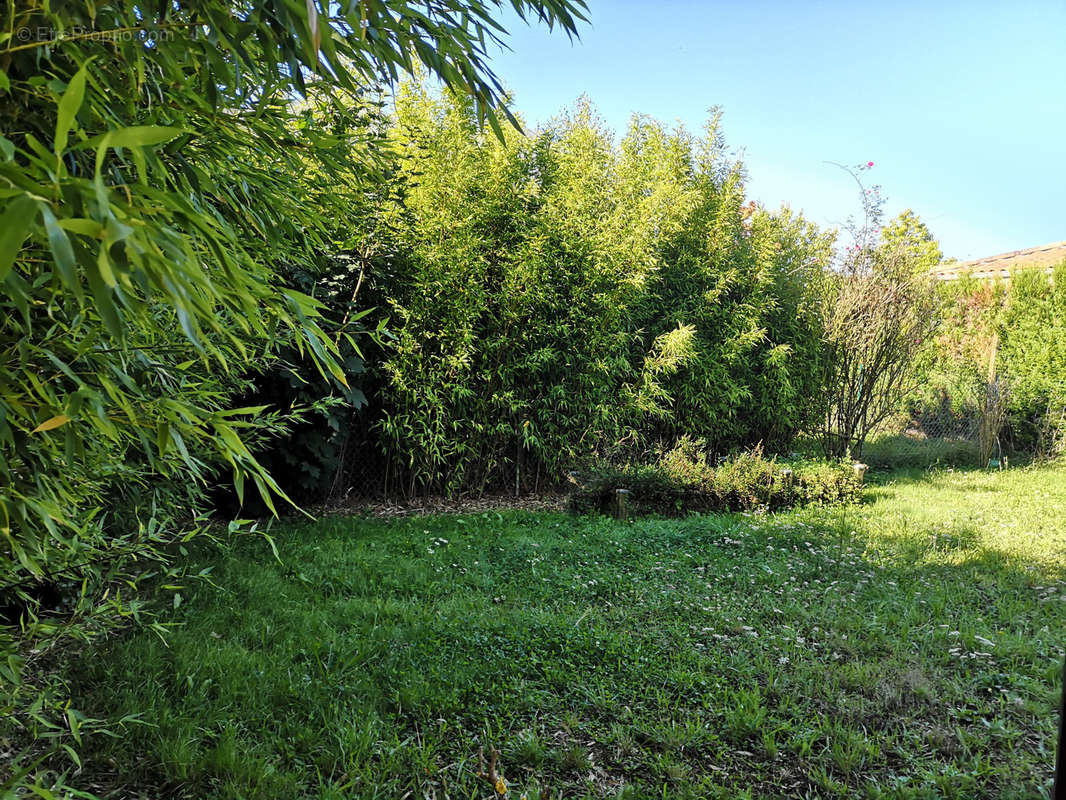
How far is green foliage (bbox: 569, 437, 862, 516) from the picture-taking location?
15.9ft

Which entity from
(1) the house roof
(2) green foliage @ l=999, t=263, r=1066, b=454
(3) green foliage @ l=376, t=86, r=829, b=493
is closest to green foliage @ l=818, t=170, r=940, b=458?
(3) green foliage @ l=376, t=86, r=829, b=493

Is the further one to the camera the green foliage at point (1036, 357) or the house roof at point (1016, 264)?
the house roof at point (1016, 264)

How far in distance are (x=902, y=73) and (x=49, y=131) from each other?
4549mm

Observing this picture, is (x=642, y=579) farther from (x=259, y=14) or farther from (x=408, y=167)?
(x=408, y=167)

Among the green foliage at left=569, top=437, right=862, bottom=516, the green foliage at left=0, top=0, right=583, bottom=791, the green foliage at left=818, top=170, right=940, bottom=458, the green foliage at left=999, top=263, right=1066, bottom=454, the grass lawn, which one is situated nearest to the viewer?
the green foliage at left=0, top=0, right=583, bottom=791

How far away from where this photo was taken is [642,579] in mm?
3258

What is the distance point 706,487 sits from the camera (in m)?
4.96

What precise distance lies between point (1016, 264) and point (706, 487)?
22.4ft

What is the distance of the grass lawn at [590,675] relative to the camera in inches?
67.6

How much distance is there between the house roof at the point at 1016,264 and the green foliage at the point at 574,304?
9.90 feet

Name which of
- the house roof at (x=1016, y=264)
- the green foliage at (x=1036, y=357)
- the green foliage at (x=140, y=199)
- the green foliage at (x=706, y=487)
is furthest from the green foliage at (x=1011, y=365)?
the green foliage at (x=140, y=199)

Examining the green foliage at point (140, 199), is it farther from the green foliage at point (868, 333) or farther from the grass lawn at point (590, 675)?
the green foliage at point (868, 333)

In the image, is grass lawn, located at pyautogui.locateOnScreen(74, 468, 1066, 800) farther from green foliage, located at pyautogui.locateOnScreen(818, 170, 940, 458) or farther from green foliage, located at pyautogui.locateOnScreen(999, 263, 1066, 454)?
green foliage, located at pyautogui.locateOnScreen(999, 263, 1066, 454)

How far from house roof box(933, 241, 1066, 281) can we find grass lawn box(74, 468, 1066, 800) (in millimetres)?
6263
